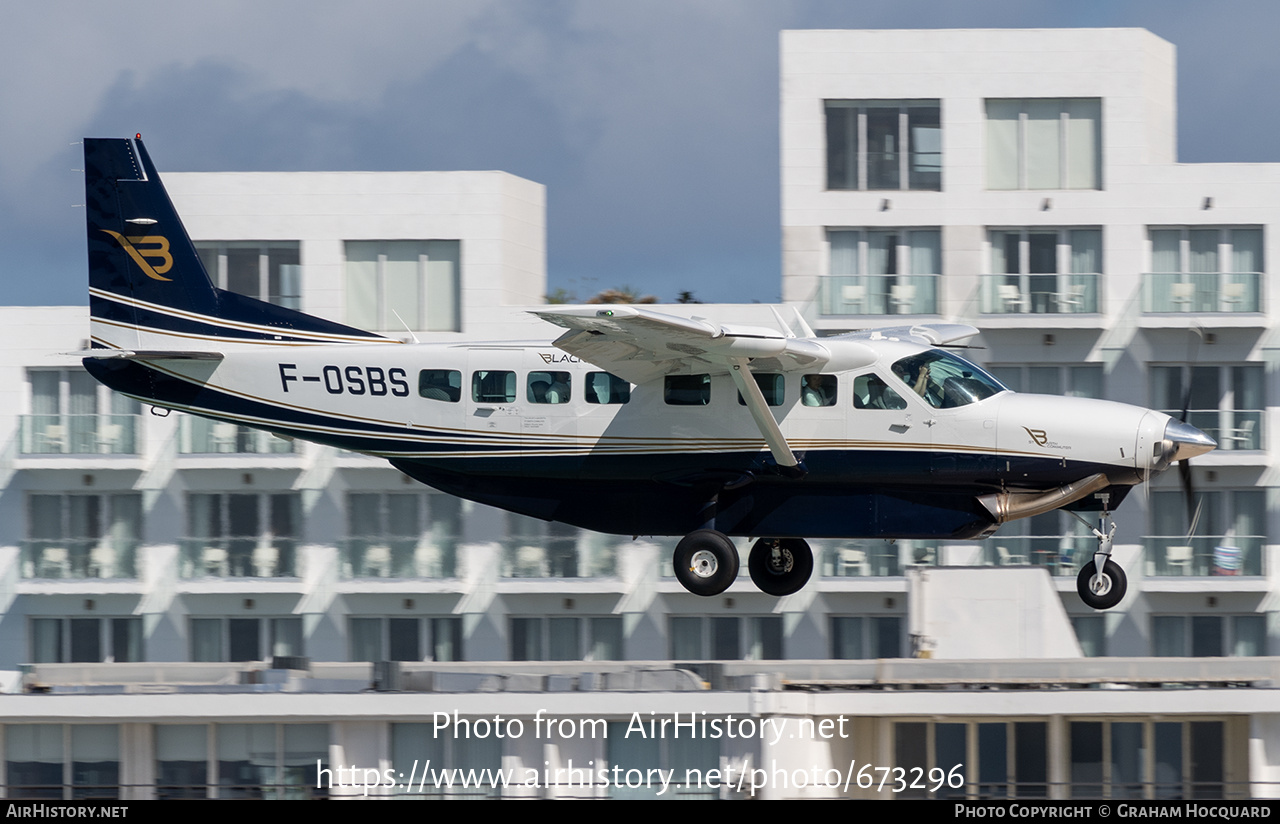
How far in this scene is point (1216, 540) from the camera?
38.8 metres

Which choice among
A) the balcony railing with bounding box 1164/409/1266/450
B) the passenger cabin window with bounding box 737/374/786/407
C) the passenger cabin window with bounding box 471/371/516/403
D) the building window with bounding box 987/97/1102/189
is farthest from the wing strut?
the balcony railing with bounding box 1164/409/1266/450

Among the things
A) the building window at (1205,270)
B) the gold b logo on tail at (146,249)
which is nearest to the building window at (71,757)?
the gold b logo on tail at (146,249)

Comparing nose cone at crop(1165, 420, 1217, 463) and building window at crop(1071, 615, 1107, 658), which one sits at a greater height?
nose cone at crop(1165, 420, 1217, 463)

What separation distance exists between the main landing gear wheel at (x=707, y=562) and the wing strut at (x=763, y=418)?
1.33 meters

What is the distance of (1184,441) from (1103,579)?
2.11m

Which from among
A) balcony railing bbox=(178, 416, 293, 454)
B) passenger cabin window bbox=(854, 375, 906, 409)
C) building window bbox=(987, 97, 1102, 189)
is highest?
building window bbox=(987, 97, 1102, 189)

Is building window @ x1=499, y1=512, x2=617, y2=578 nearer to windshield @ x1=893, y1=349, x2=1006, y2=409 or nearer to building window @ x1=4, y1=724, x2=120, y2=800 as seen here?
building window @ x1=4, y1=724, x2=120, y2=800

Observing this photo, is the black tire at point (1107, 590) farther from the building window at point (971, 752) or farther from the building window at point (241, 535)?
the building window at point (241, 535)

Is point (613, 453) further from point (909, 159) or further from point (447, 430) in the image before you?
point (909, 159)

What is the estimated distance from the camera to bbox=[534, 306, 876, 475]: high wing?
2139 cm

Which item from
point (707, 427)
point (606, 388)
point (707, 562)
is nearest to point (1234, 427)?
point (707, 562)

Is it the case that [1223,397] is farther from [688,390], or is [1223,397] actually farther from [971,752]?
[688,390]

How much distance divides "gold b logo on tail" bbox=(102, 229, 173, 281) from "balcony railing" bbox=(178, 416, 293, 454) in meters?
15.0

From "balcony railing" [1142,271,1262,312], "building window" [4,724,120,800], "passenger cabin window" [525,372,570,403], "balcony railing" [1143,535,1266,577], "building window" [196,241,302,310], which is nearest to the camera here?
"passenger cabin window" [525,372,570,403]
